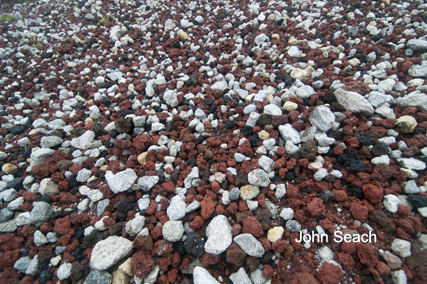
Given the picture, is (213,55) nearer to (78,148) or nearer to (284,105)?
(284,105)

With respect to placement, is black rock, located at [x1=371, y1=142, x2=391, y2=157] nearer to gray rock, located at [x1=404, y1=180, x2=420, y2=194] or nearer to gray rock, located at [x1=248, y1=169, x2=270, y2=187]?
gray rock, located at [x1=404, y1=180, x2=420, y2=194]

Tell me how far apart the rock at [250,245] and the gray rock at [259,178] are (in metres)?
0.56

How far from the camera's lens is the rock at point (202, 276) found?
187 cm

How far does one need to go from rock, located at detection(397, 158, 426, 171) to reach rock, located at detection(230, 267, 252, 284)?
6.65 ft

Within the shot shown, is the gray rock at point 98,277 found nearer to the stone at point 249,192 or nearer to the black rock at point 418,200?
the stone at point 249,192

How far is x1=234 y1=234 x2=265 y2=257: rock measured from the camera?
1934mm

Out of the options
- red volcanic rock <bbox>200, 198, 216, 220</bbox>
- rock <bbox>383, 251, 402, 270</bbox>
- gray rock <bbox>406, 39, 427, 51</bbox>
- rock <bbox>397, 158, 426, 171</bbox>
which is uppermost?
gray rock <bbox>406, 39, 427, 51</bbox>

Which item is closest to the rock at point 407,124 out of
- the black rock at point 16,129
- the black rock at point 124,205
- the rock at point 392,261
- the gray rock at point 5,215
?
the rock at point 392,261

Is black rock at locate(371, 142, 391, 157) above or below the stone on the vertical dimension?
above

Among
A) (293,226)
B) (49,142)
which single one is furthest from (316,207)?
(49,142)

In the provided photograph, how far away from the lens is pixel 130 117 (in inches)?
123

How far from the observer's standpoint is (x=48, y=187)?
2600mm

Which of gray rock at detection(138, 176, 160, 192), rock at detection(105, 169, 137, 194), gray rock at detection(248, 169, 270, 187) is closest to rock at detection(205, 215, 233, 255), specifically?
gray rock at detection(248, 169, 270, 187)

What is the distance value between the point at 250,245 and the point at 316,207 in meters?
0.78
